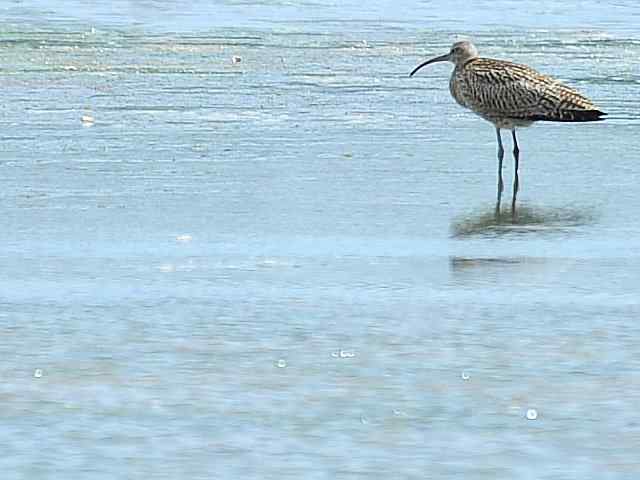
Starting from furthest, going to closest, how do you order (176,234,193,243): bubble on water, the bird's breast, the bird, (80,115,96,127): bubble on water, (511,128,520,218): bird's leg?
(80,115,96,127): bubble on water < the bird's breast < the bird < (511,128,520,218): bird's leg < (176,234,193,243): bubble on water

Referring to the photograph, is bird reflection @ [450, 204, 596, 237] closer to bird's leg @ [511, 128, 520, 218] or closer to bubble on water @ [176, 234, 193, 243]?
bird's leg @ [511, 128, 520, 218]

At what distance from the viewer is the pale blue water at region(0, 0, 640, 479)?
5992 mm

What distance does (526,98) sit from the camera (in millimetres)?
12883

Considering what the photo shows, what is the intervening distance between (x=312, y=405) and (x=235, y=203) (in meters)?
4.57

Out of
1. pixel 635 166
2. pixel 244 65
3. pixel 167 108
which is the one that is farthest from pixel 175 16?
pixel 635 166

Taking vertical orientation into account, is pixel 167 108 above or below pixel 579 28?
below

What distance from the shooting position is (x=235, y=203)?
10.9m

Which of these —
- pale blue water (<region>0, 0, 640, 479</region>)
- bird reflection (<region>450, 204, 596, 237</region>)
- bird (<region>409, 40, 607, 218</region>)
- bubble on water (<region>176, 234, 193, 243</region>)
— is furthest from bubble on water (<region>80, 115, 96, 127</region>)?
bubble on water (<region>176, 234, 193, 243</region>)

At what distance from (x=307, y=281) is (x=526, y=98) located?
14.7ft

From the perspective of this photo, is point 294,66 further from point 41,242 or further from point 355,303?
point 355,303

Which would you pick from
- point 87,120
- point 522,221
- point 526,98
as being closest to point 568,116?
point 526,98

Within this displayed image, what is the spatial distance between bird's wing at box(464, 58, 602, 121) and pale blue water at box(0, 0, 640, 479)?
0.27 metres

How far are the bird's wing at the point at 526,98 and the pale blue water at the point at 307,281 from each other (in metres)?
0.27

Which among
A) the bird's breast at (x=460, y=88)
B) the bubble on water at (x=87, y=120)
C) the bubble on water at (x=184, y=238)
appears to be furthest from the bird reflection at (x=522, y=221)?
the bubble on water at (x=87, y=120)
